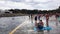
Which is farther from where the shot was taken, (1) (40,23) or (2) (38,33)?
(1) (40,23)

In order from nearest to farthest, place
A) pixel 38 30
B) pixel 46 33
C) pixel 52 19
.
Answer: pixel 46 33 → pixel 38 30 → pixel 52 19

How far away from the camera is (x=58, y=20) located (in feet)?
92.5

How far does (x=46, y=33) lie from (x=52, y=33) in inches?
19.9

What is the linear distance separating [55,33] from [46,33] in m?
0.71

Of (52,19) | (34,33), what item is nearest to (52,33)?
(34,33)

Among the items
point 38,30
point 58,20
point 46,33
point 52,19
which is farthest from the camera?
point 52,19

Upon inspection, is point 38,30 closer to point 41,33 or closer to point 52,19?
point 41,33

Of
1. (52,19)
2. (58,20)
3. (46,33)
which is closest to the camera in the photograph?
(46,33)

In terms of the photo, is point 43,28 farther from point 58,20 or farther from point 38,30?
→ point 58,20

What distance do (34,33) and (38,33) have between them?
35cm

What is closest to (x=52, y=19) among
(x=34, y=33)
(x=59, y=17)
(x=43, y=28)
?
(x=59, y=17)

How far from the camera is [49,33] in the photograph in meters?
16.9

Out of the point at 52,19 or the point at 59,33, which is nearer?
the point at 59,33

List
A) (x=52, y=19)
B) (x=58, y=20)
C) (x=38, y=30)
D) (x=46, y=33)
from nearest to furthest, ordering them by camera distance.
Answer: (x=46, y=33)
(x=38, y=30)
(x=58, y=20)
(x=52, y=19)
